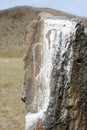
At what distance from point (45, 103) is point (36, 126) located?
706 millimetres

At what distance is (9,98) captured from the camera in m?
25.0

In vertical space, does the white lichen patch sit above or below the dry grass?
above

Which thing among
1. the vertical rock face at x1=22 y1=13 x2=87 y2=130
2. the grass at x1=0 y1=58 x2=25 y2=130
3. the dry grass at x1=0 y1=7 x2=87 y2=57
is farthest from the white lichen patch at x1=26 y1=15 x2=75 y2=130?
the dry grass at x1=0 y1=7 x2=87 y2=57

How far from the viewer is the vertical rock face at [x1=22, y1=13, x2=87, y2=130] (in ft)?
36.4

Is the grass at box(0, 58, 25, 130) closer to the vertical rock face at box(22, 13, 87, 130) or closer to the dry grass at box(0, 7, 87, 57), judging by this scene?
the vertical rock face at box(22, 13, 87, 130)

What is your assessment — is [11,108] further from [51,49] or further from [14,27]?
[14,27]

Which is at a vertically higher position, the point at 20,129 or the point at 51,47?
the point at 51,47

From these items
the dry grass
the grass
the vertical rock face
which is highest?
the vertical rock face

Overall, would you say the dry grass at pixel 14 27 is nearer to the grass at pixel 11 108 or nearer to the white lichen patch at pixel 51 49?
the grass at pixel 11 108

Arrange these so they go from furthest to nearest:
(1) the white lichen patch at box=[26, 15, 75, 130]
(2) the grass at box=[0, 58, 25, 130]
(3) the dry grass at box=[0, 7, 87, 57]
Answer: (3) the dry grass at box=[0, 7, 87, 57], (2) the grass at box=[0, 58, 25, 130], (1) the white lichen patch at box=[26, 15, 75, 130]

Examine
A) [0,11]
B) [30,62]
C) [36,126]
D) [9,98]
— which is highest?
[30,62]

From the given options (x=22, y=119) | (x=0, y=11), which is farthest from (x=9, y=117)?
(x=0, y=11)

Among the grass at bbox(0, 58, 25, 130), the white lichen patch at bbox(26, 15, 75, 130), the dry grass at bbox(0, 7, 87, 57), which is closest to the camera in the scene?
the white lichen patch at bbox(26, 15, 75, 130)

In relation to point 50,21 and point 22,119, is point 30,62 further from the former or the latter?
point 22,119
